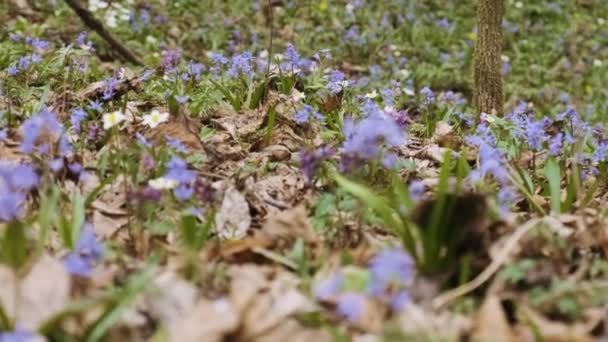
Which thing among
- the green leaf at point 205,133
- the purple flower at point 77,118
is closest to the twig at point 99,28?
the green leaf at point 205,133

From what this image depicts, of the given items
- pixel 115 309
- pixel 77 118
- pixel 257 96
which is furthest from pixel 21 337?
pixel 257 96

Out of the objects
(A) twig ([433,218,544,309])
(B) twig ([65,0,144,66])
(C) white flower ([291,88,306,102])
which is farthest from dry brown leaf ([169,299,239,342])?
(B) twig ([65,0,144,66])

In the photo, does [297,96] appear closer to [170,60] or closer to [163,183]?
[170,60]

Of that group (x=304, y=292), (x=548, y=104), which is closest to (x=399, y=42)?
(x=548, y=104)

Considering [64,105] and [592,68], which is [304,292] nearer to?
[64,105]

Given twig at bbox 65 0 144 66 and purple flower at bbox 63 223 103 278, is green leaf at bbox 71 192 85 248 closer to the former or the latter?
purple flower at bbox 63 223 103 278

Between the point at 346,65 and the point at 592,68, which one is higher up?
the point at 592,68
